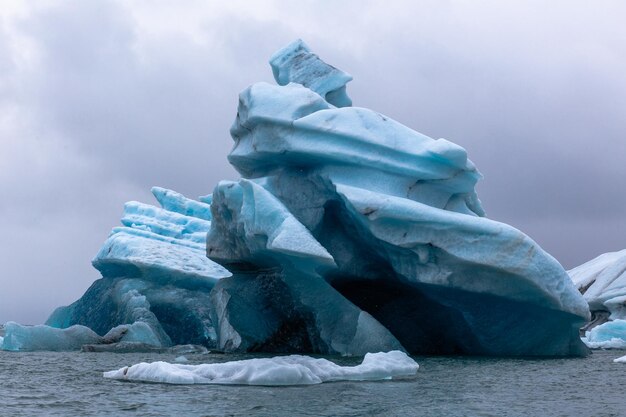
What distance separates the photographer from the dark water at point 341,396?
21.9ft

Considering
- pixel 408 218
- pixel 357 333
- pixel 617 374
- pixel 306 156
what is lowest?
pixel 617 374

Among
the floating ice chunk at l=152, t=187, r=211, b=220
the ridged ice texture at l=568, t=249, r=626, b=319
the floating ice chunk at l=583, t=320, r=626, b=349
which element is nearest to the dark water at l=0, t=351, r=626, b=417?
the floating ice chunk at l=583, t=320, r=626, b=349

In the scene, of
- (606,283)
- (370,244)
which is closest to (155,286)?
(370,244)

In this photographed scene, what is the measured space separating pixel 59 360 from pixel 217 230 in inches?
151

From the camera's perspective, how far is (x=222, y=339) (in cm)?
1515

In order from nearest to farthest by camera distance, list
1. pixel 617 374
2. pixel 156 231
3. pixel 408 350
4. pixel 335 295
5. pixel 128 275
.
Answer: pixel 617 374, pixel 335 295, pixel 408 350, pixel 128 275, pixel 156 231

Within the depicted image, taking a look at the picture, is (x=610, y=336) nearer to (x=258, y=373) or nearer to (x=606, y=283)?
(x=606, y=283)

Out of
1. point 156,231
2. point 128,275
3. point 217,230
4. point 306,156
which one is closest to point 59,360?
point 217,230

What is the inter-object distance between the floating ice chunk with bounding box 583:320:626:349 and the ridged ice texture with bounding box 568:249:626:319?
2.82 meters

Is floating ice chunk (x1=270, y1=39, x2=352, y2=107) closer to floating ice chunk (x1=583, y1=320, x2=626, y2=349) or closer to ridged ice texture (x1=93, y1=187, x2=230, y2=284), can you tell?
ridged ice texture (x1=93, y1=187, x2=230, y2=284)

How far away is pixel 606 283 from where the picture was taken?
24.7 metres

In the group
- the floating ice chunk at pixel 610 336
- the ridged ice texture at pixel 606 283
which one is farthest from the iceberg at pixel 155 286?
the ridged ice texture at pixel 606 283

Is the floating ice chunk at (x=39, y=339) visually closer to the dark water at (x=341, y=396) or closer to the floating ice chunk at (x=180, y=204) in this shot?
the dark water at (x=341, y=396)

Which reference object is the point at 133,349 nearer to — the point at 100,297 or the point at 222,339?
the point at 222,339
